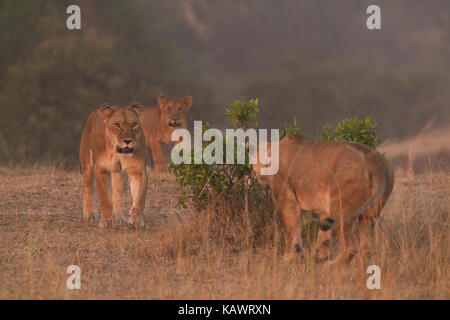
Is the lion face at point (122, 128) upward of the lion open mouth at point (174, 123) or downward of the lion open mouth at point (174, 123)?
downward

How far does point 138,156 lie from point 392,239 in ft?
9.76

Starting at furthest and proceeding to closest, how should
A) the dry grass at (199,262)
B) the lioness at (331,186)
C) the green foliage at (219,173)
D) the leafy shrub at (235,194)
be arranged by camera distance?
1. the green foliage at (219,173)
2. the leafy shrub at (235,194)
3. the lioness at (331,186)
4. the dry grass at (199,262)

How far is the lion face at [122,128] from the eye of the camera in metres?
7.58

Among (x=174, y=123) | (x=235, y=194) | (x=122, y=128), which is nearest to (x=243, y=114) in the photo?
(x=235, y=194)

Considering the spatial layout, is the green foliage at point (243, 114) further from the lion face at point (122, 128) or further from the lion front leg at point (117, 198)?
the lion front leg at point (117, 198)

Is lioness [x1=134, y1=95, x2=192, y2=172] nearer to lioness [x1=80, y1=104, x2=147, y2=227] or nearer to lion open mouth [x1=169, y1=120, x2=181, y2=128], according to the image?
lion open mouth [x1=169, y1=120, x2=181, y2=128]

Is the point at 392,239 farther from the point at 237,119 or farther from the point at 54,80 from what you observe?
the point at 54,80

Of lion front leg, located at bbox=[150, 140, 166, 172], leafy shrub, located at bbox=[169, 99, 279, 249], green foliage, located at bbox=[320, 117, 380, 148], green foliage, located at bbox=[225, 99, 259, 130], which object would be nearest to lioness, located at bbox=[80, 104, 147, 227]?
leafy shrub, located at bbox=[169, 99, 279, 249]

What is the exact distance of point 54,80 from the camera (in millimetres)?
22828

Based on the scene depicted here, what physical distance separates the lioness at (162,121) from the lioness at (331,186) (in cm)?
688

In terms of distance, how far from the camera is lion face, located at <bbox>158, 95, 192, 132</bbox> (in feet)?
43.2

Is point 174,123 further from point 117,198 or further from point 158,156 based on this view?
point 117,198

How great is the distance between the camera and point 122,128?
7.69m

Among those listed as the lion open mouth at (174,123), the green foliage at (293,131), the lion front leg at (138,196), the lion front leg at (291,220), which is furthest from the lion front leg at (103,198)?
the lion open mouth at (174,123)
